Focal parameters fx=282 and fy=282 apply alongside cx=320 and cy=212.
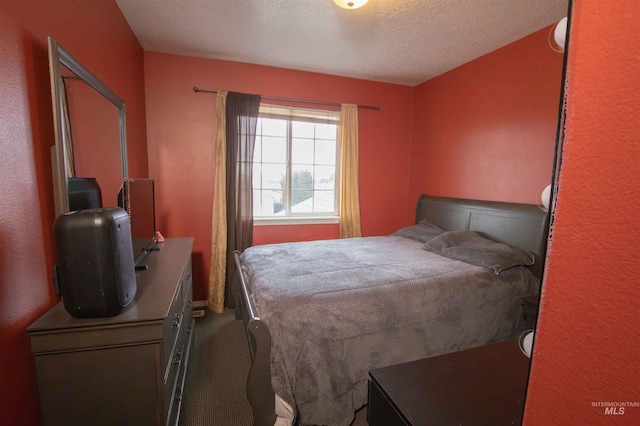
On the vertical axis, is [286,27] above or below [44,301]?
above

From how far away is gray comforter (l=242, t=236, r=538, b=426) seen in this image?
1526mm

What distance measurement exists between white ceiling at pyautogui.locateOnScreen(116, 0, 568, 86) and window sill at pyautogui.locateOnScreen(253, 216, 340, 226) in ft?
5.91

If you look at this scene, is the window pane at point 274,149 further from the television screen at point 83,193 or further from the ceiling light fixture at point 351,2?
the television screen at point 83,193

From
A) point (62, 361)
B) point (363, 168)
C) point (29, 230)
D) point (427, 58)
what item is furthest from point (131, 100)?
point (427, 58)

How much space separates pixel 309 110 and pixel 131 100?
1838 millimetres

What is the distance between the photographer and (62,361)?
1.03m

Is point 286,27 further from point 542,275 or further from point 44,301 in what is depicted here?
point 542,275

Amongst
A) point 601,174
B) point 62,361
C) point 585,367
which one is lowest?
point 62,361

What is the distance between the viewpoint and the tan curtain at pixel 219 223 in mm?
3109

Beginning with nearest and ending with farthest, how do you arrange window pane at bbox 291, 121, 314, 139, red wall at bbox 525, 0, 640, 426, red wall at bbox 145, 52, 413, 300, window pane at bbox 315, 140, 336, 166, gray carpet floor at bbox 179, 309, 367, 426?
red wall at bbox 525, 0, 640, 426, gray carpet floor at bbox 179, 309, 367, 426, red wall at bbox 145, 52, 413, 300, window pane at bbox 291, 121, 314, 139, window pane at bbox 315, 140, 336, 166

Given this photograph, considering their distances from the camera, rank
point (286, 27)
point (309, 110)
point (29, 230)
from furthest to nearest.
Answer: point (309, 110)
point (286, 27)
point (29, 230)

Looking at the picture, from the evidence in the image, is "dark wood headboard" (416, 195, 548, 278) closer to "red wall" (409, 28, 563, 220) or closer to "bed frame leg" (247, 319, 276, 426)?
"red wall" (409, 28, 563, 220)

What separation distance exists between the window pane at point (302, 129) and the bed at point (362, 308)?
156 cm

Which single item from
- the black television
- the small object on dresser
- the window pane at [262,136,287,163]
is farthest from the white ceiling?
the small object on dresser
